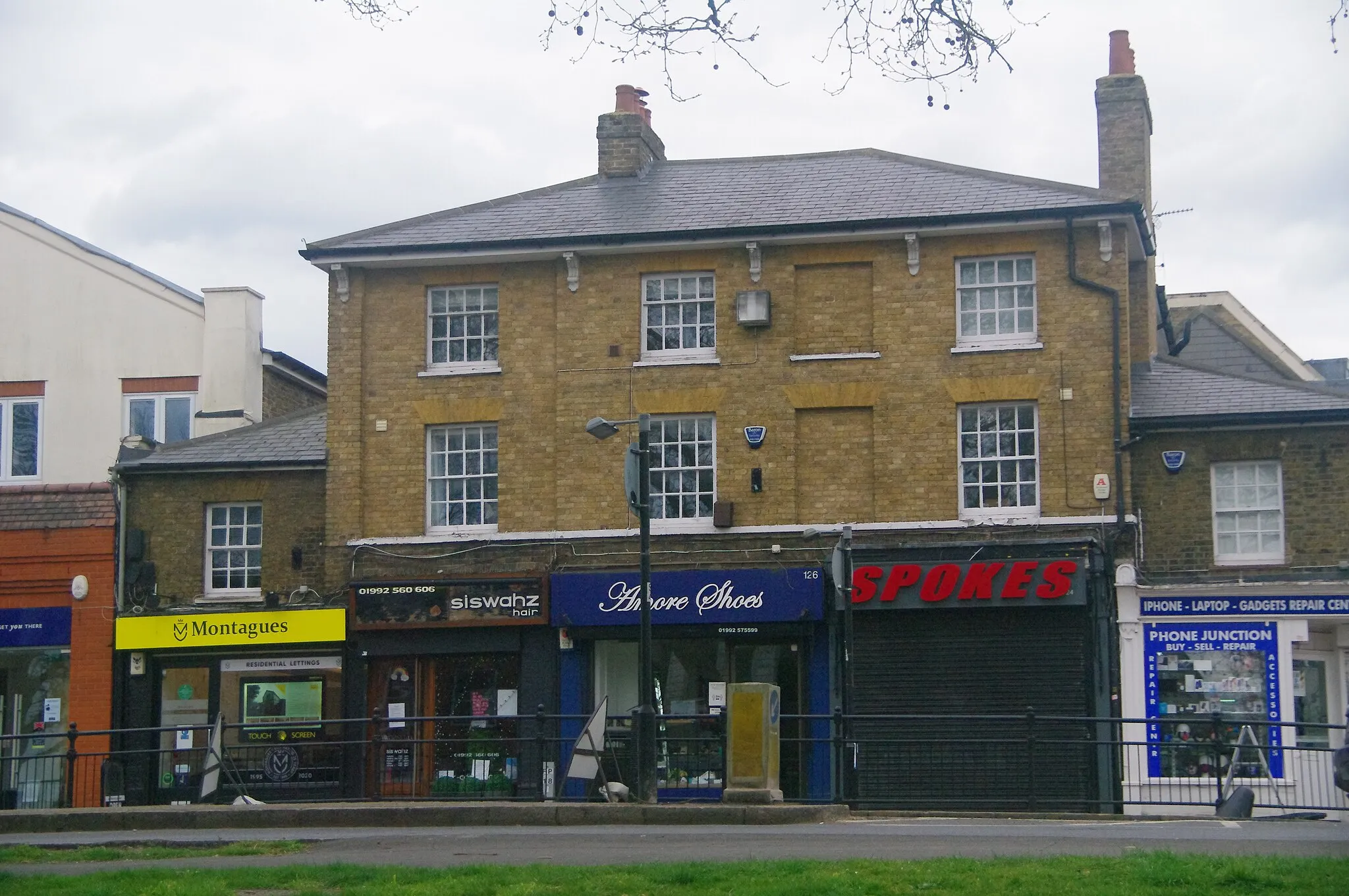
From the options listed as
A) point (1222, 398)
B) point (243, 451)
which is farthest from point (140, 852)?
point (1222, 398)

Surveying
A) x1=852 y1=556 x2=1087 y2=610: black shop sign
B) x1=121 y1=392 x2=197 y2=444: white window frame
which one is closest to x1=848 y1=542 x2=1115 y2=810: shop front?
x1=852 y1=556 x2=1087 y2=610: black shop sign

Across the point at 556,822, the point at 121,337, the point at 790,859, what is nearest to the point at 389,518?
the point at 121,337

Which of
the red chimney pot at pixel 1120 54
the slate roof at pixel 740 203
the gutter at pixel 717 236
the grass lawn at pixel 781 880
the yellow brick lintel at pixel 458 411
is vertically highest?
the red chimney pot at pixel 1120 54

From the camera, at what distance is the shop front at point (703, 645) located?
77.8ft

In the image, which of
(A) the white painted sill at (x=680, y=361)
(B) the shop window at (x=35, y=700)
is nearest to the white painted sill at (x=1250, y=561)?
(A) the white painted sill at (x=680, y=361)

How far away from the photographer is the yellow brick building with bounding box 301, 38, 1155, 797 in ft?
77.5

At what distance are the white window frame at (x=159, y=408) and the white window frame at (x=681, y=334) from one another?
27.7 feet

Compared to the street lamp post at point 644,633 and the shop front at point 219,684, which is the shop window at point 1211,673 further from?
the shop front at point 219,684

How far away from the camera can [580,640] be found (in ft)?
81.3

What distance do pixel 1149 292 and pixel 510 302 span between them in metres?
10.5

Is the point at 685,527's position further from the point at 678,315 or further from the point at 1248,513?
the point at 1248,513

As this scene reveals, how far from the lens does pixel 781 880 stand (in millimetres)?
10547

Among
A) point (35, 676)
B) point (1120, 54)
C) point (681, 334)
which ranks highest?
point (1120, 54)

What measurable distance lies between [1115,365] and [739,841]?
12118 millimetres
